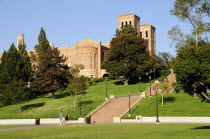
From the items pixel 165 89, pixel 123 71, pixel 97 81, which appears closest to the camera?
pixel 165 89

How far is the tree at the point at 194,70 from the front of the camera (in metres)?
24.0

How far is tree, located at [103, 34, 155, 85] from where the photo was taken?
7400cm

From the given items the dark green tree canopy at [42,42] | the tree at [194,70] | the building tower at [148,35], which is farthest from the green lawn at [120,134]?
the building tower at [148,35]

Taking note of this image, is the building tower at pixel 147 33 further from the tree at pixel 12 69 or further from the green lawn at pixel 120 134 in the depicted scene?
the green lawn at pixel 120 134

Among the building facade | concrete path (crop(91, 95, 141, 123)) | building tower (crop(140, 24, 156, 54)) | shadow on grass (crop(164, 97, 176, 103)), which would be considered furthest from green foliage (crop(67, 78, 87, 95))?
building tower (crop(140, 24, 156, 54))

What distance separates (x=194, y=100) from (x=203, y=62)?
2345 centimetres

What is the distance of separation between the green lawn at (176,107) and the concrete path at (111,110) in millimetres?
1934

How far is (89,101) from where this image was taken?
53.3m

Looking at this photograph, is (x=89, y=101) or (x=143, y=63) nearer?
(x=89, y=101)

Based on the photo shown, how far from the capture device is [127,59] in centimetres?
7581

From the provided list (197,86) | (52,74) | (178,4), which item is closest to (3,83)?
(52,74)

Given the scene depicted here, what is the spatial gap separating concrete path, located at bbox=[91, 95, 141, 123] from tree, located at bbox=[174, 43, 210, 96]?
55.4 ft

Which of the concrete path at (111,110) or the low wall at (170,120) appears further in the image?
the concrete path at (111,110)

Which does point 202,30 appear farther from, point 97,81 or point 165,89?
point 97,81
